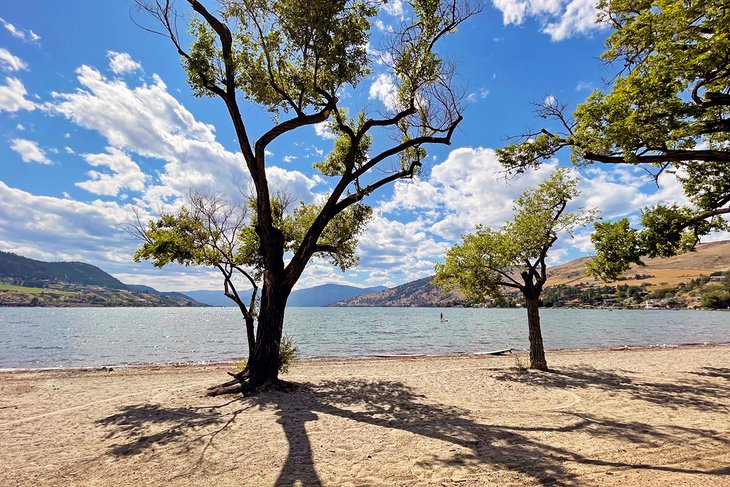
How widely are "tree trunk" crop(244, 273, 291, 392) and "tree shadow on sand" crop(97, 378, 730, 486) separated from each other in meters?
0.74

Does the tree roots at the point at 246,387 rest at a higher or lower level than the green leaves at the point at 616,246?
lower

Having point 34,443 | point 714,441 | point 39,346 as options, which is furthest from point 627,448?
point 39,346

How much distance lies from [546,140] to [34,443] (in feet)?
51.9

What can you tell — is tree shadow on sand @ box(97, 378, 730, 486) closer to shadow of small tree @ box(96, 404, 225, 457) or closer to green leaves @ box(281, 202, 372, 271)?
shadow of small tree @ box(96, 404, 225, 457)

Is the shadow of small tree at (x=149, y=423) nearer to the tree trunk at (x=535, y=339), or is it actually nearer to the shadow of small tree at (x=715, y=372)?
the tree trunk at (x=535, y=339)

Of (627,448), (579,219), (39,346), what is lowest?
(39,346)

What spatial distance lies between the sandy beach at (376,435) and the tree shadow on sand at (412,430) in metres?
0.04

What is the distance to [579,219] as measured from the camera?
1834cm

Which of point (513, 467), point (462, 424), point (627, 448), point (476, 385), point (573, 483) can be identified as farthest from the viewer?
point (476, 385)

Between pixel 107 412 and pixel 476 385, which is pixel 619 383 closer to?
pixel 476 385

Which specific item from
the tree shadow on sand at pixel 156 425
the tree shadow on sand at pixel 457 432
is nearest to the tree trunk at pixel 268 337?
the tree shadow on sand at pixel 457 432

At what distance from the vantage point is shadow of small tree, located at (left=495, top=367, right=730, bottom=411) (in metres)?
11.4

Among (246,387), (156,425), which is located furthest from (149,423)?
(246,387)

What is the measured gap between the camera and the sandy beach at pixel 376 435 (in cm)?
622
